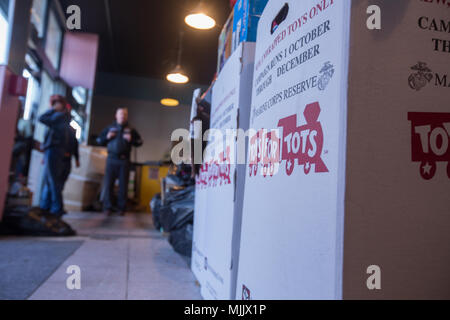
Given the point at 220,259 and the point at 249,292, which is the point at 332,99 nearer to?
the point at 249,292

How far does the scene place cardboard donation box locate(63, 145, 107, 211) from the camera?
507 centimetres

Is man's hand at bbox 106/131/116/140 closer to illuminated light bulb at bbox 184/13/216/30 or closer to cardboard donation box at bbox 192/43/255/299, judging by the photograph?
illuminated light bulb at bbox 184/13/216/30

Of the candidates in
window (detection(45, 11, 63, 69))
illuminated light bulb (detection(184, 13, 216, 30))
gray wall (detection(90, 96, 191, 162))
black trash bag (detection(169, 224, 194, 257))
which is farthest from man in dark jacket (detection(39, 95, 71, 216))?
gray wall (detection(90, 96, 191, 162))

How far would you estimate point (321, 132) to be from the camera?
464 mm

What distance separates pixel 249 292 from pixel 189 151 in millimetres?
752

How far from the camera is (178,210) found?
1866 mm

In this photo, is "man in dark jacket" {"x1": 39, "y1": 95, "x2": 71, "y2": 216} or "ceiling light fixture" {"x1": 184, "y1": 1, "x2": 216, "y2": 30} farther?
"ceiling light fixture" {"x1": 184, "y1": 1, "x2": 216, "y2": 30}

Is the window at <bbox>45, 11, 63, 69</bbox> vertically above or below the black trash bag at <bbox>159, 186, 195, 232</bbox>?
above

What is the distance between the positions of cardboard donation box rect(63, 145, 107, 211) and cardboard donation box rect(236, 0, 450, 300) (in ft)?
17.0

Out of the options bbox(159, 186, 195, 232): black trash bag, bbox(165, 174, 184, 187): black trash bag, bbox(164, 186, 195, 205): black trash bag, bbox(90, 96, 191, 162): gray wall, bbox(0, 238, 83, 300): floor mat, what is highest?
bbox(90, 96, 191, 162): gray wall

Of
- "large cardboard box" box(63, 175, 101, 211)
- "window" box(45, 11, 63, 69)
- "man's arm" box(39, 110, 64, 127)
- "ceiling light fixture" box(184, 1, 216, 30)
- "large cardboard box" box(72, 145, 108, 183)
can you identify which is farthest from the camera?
"large cardboard box" box(72, 145, 108, 183)

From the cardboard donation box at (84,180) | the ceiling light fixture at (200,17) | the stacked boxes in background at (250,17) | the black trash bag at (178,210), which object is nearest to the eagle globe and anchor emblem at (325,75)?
the stacked boxes in background at (250,17)

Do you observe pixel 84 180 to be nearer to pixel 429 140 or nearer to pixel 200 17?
pixel 200 17
